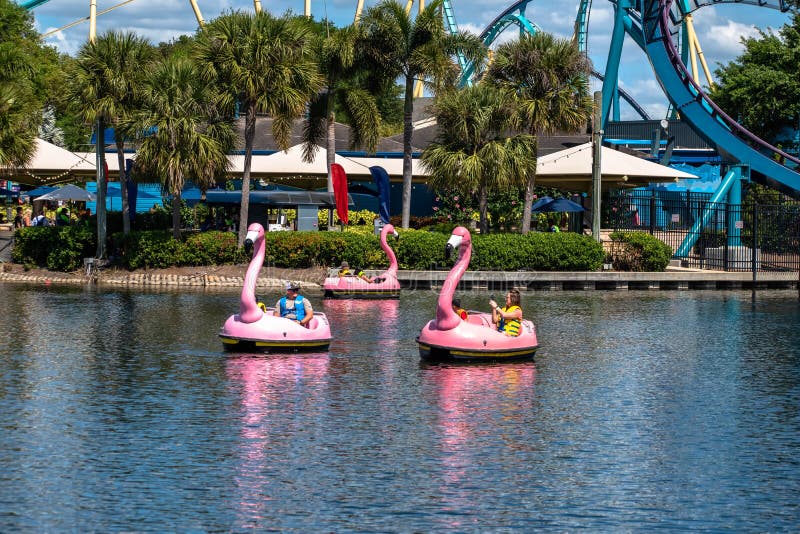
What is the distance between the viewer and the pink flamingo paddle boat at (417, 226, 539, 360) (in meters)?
21.1

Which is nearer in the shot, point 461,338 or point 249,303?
point 461,338

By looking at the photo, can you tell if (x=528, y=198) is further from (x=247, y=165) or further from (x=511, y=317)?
(x=511, y=317)

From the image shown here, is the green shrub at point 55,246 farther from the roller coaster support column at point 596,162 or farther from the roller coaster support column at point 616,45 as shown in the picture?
the roller coaster support column at point 616,45

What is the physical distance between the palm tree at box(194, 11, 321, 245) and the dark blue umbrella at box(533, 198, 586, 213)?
1167 centimetres

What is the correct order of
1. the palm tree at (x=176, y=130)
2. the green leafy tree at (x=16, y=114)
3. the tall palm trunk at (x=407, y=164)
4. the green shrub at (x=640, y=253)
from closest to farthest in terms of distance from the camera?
the palm tree at (x=176, y=130), the green leafy tree at (x=16, y=114), the green shrub at (x=640, y=253), the tall palm trunk at (x=407, y=164)

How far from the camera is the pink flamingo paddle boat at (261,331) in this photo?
2191 cm

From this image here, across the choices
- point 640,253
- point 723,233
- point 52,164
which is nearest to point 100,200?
point 52,164

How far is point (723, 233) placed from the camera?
4588cm

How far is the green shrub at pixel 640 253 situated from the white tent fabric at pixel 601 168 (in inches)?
128

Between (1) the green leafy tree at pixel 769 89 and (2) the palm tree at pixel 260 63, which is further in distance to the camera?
(1) the green leafy tree at pixel 769 89

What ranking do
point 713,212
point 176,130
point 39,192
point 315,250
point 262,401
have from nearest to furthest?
1. point 262,401
2. point 176,130
3. point 315,250
4. point 713,212
5. point 39,192

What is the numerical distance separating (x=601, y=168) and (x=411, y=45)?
8124 mm

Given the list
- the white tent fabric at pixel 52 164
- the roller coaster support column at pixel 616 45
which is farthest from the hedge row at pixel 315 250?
the roller coaster support column at pixel 616 45

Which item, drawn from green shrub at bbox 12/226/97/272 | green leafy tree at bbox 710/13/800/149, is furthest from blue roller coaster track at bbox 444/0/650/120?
green shrub at bbox 12/226/97/272
